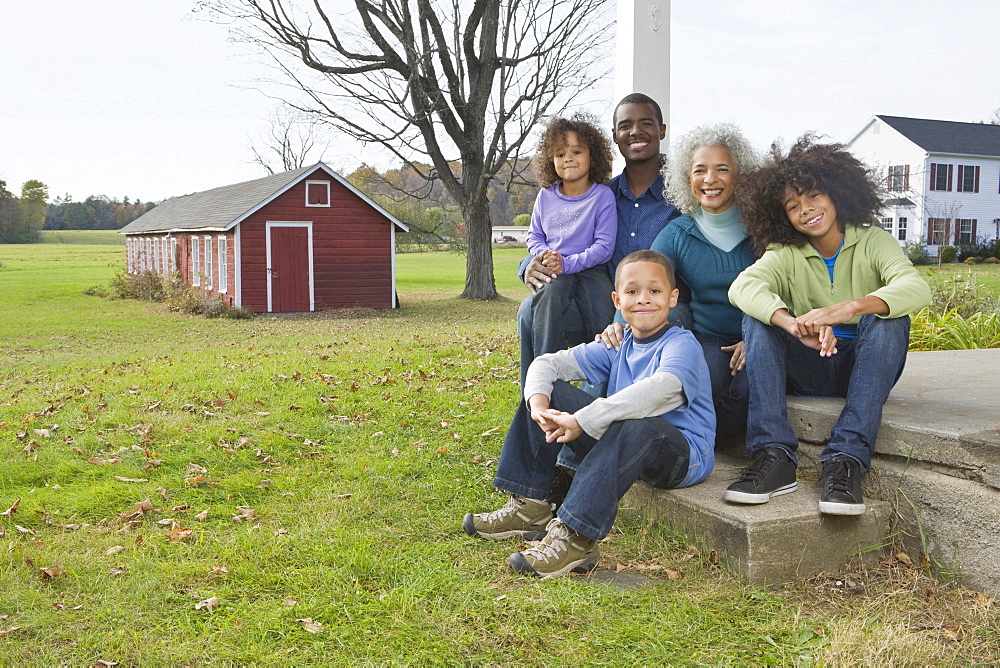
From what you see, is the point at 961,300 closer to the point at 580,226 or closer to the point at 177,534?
the point at 580,226

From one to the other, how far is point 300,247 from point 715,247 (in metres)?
19.0

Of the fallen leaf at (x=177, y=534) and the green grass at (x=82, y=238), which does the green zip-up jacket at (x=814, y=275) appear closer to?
the fallen leaf at (x=177, y=534)

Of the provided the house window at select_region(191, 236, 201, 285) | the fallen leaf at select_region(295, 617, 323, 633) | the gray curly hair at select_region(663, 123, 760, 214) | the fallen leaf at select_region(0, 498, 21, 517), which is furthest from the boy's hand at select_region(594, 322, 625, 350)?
the house window at select_region(191, 236, 201, 285)

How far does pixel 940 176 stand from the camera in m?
37.8

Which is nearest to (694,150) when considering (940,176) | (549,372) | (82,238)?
(549,372)

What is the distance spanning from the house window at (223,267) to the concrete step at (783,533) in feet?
65.3

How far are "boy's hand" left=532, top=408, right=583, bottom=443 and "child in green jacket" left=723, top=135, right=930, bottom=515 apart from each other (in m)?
0.60

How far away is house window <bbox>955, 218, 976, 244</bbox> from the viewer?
3794 centimetres

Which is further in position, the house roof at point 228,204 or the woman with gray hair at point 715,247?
the house roof at point 228,204

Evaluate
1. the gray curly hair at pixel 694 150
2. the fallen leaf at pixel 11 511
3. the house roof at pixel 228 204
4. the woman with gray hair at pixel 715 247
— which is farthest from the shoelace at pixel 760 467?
the house roof at pixel 228 204

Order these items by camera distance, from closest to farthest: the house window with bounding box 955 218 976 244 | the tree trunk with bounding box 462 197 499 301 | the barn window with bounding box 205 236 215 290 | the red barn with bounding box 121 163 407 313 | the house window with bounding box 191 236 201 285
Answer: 1. the red barn with bounding box 121 163 407 313
2. the barn window with bounding box 205 236 215 290
3. the house window with bounding box 191 236 201 285
4. the tree trunk with bounding box 462 197 499 301
5. the house window with bounding box 955 218 976 244

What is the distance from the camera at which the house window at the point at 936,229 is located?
37.1 metres

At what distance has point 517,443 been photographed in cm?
360

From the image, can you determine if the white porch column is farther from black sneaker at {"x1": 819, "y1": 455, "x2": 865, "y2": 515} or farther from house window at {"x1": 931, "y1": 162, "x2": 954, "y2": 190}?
house window at {"x1": 931, "y1": 162, "x2": 954, "y2": 190}
